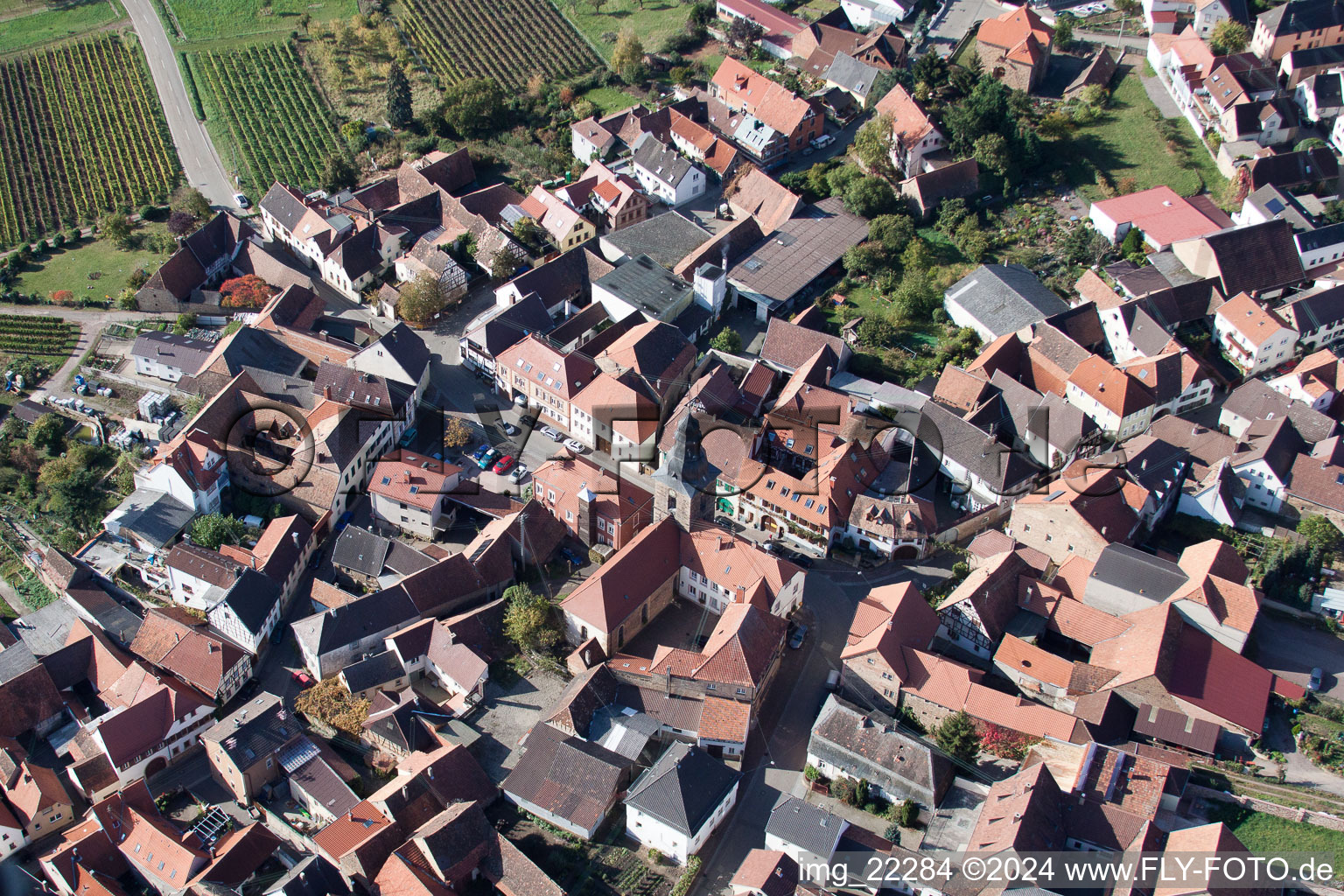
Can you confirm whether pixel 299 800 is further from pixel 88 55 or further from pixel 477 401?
pixel 88 55

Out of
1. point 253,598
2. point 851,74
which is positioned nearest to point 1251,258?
point 851,74

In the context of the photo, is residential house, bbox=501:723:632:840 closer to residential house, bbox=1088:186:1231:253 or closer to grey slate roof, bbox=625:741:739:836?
grey slate roof, bbox=625:741:739:836

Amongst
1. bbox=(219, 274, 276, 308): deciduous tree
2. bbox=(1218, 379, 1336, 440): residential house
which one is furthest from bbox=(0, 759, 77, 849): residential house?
bbox=(1218, 379, 1336, 440): residential house

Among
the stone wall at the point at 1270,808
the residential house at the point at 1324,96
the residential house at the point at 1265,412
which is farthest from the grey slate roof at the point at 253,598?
the residential house at the point at 1324,96

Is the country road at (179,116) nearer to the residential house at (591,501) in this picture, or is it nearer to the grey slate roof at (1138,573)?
the residential house at (591,501)

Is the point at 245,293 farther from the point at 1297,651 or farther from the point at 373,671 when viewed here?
the point at 1297,651

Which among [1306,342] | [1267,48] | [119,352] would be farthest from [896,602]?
[1267,48]
